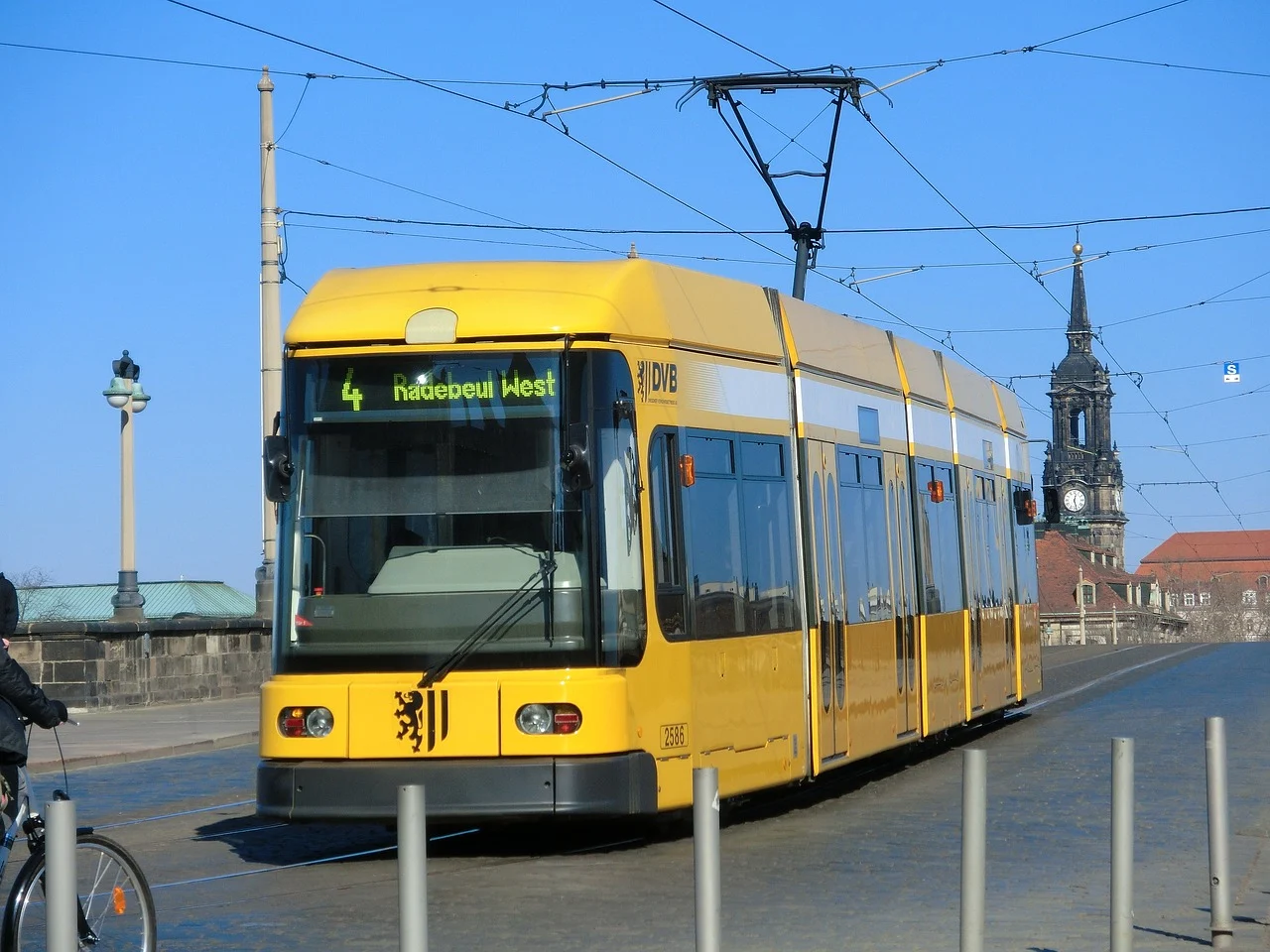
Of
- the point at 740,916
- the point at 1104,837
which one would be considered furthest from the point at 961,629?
the point at 740,916

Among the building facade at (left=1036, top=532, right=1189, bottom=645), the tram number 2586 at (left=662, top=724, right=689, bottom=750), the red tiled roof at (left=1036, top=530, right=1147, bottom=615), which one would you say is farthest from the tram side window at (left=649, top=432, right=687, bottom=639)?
the red tiled roof at (left=1036, top=530, right=1147, bottom=615)

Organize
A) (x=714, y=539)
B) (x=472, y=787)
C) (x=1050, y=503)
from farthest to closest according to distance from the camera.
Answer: (x=1050, y=503) < (x=714, y=539) < (x=472, y=787)

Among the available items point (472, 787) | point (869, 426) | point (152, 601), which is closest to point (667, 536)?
point (472, 787)

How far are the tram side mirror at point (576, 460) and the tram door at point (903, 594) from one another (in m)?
5.49

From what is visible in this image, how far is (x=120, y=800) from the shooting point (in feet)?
50.1

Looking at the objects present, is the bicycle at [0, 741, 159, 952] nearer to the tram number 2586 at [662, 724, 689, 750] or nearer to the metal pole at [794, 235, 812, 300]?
the tram number 2586 at [662, 724, 689, 750]

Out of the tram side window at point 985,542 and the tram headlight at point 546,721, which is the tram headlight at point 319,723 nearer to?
the tram headlight at point 546,721

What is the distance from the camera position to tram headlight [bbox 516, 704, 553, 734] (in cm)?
1043

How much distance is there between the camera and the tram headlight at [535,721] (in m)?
10.4

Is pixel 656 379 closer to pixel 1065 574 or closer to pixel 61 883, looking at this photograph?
pixel 61 883

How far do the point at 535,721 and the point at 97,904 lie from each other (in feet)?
13.1

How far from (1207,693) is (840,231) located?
8.56 metres

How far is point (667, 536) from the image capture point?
36.5ft

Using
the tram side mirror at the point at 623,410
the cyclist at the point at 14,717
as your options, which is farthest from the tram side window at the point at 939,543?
the cyclist at the point at 14,717
